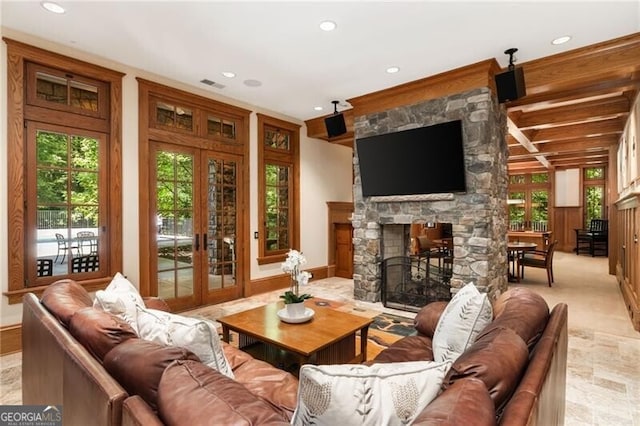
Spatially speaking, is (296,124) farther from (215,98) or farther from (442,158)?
(442,158)

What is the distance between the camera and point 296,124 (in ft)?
20.2

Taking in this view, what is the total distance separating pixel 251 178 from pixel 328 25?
2.85 metres

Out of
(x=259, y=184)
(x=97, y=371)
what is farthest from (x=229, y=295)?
(x=97, y=371)

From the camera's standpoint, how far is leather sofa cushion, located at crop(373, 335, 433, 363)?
6.74 feet

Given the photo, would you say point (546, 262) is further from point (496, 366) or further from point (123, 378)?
point (123, 378)

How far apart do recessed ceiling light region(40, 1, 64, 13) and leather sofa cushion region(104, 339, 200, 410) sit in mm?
3039

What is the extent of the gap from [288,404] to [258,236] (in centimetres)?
402

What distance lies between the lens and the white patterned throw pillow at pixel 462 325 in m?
1.81

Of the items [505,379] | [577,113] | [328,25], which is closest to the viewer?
[505,379]

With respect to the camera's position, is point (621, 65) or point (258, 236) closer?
point (621, 65)

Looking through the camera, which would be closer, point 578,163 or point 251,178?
point 251,178

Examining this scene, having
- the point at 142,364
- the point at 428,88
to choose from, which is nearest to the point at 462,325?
the point at 142,364

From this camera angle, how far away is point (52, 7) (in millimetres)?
2846

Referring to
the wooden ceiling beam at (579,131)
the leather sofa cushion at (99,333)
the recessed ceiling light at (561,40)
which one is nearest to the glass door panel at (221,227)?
the leather sofa cushion at (99,333)
